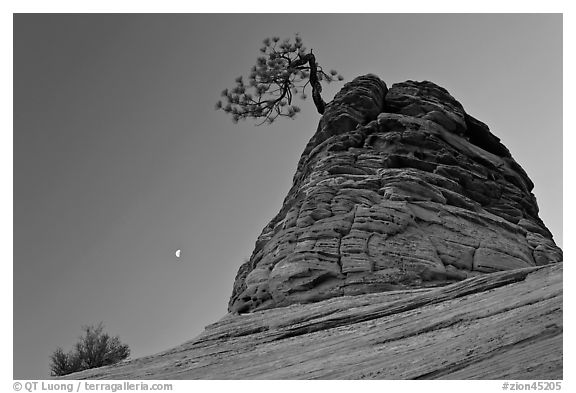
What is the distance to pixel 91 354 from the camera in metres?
22.1

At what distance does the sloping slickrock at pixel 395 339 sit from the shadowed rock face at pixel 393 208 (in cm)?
119

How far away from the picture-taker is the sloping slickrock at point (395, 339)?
1007 cm

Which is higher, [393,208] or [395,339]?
[393,208]

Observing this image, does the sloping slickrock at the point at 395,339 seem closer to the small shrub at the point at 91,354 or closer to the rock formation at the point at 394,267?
the rock formation at the point at 394,267

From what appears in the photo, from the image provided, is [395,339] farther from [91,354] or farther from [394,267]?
[91,354]

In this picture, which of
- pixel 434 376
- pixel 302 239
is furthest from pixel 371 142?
pixel 434 376

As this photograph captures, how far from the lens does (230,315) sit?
16.6 m

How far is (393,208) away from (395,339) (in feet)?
22.7

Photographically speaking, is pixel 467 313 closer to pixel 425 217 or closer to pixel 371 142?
pixel 425 217

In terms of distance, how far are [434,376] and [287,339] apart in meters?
4.05

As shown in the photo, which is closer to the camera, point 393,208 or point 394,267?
point 394,267

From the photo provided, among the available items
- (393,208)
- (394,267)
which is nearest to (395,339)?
(394,267)

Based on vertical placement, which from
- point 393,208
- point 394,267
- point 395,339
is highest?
point 393,208

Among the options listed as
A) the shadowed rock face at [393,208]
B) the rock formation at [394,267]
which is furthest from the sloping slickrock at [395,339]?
the shadowed rock face at [393,208]
